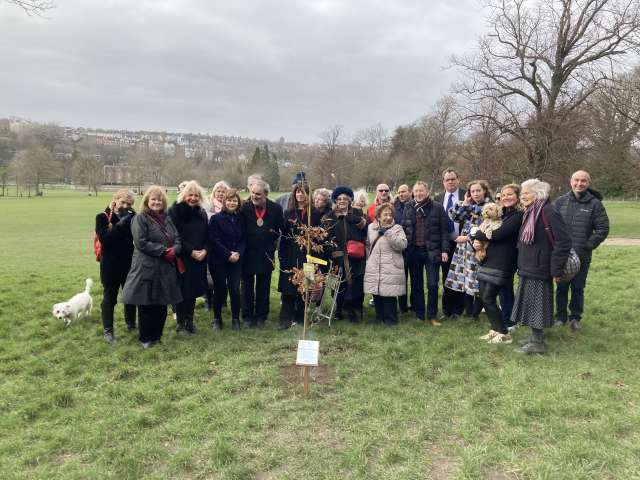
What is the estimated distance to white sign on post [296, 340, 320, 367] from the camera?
13.1 ft

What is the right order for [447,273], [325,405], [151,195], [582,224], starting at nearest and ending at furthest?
[325,405] → [151,195] → [582,224] → [447,273]

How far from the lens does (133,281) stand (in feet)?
17.4

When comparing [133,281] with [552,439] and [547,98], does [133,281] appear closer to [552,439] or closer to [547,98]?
[552,439]

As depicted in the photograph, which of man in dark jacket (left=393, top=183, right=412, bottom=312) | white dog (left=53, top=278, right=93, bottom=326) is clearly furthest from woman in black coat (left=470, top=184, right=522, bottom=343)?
white dog (left=53, top=278, right=93, bottom=326)

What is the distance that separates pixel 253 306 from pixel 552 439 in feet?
13.5

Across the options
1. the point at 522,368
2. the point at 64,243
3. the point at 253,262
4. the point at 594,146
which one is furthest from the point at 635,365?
the point at 64,243

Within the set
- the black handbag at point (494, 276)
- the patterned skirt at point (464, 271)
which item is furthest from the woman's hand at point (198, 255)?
the black handbag at point (494, 276)

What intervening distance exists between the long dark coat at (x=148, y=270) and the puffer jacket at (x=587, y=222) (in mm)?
5391

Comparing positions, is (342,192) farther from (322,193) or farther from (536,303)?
(536,303)

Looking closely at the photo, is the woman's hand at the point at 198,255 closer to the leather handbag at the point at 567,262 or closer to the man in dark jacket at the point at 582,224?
the leather handbag at the point at 567,262

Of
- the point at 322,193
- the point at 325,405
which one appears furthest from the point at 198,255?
the point at 325,405

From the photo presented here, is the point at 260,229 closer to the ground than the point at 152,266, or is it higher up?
higher up

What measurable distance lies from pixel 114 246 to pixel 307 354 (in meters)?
3.14

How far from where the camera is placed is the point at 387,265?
6145 mm
